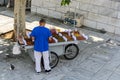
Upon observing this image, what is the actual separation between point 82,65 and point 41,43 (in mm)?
1544

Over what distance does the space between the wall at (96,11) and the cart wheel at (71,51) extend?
2739mm

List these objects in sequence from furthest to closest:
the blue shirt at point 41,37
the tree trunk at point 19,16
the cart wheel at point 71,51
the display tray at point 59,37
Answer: the tree trunk at point 19,16 → the cart wheel at point 71,51 → the display tray at point 59,37 → the blue shirt at point 41,37

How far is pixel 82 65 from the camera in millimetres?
8734

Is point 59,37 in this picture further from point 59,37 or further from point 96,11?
point 96,11

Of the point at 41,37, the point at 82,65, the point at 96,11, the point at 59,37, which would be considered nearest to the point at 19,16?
the point at 59,37

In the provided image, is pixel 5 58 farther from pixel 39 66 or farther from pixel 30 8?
pixel 30 8

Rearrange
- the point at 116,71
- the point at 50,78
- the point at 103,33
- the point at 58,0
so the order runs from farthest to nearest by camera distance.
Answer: the point at 58,0, the point at 103,33, the point at 116,71, the point at 50,78

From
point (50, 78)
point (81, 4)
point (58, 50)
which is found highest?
point (81, 4)

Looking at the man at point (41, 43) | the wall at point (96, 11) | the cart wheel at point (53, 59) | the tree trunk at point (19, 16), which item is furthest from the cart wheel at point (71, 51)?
the wall at point (96, 11)

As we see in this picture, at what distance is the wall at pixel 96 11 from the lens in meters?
11.1

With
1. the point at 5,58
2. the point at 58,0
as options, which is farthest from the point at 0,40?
the point at 58,0

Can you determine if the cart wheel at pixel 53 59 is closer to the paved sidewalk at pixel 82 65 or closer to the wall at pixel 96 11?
the paved sidewalk at pixel 82 65

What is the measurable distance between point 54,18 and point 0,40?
306 cm

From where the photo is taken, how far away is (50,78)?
7934mm
